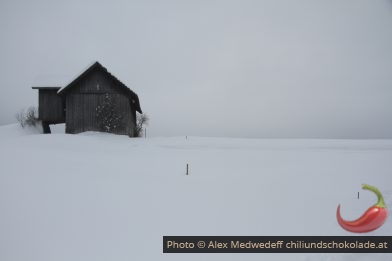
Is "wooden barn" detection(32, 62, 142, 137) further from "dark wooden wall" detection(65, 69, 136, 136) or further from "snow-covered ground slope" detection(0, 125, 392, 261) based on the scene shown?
"snow-covered ground slope" detection(0, 125, 392, 261)

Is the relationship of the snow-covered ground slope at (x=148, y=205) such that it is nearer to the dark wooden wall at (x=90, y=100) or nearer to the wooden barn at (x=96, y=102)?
the wooden barn at (x=96, y=102)

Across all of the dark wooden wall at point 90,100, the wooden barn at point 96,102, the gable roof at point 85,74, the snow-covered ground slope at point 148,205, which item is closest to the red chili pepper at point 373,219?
the snow-covered ground slope at point 148,205

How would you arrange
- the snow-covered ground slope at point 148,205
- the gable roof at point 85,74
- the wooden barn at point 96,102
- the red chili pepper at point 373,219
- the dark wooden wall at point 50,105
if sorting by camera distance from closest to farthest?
the red chili pepper at point 373,219 < the snow-covered ground slope at point 148,205 < the gable roof at point 85,74 < the wooden barn at point 96,102 < the dark wooden wall at point 50,105

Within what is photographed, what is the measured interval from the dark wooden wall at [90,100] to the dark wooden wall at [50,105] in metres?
3.21

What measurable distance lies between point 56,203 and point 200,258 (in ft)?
13.4

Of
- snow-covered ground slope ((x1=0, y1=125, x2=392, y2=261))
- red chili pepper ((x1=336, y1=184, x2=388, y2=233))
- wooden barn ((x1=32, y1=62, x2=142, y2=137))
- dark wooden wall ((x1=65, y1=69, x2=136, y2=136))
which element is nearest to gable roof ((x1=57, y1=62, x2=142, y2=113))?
wooden barn ((x1=32, y1=62, x2=142, y2=137))

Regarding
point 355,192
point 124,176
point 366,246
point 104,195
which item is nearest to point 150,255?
point 104,195

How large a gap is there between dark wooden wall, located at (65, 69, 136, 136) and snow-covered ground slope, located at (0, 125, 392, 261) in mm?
11028

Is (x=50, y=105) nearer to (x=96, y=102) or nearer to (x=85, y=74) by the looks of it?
(x=85, y=74)

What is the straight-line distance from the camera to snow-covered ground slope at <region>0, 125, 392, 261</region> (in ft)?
17.0

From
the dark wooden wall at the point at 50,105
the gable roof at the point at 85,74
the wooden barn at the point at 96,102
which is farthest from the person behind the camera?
the dark wooden wall at the point at 50,105

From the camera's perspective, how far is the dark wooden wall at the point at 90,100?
23.3 meters

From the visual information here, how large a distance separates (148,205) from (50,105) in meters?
23.7

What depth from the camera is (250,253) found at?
17.5 feet
